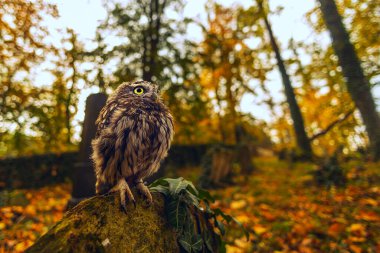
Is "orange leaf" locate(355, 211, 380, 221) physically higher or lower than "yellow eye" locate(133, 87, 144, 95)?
lower

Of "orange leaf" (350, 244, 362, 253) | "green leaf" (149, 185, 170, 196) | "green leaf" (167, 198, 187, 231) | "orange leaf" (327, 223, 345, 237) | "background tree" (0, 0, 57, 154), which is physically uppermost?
"background tree" (0, 0, 57, 154)

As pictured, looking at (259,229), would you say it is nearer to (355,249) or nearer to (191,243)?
(355,249)

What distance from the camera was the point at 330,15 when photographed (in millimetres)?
4102

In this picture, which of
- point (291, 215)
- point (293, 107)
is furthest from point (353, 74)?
point (293, 107)

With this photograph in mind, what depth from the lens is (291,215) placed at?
4.88 metres

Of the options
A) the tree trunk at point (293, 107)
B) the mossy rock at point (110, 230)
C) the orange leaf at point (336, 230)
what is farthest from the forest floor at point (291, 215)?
the tree trunk at point (293, 107)

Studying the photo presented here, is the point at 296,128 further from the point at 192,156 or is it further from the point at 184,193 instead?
the point at 184,193

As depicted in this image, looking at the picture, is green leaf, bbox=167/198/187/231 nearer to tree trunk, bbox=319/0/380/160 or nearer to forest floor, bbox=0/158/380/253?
forest floor, bbox=0/158/380/253

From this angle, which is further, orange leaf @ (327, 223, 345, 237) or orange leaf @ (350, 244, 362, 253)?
orange leaf @ (327, 223, 345, 237)

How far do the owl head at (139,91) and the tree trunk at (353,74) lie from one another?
3101 mm

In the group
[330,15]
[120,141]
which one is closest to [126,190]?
[120,141]

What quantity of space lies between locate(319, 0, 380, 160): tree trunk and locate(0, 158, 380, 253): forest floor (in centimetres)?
95

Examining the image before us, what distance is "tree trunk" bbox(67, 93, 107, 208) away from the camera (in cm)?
288

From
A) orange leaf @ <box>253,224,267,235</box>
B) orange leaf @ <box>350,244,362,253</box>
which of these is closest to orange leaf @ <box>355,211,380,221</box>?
orange leaf @ <box>350,244,362,253</box>
